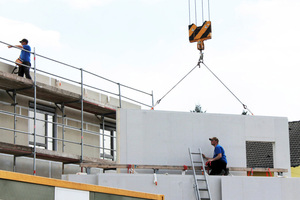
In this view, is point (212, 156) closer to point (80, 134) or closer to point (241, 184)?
point (241, 184)

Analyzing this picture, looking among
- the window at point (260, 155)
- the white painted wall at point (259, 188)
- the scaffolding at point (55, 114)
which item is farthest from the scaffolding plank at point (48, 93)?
the window at point (260, 155)

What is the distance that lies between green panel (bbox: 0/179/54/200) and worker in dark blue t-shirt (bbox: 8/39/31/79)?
794 cm

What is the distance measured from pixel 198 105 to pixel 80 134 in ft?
95.0

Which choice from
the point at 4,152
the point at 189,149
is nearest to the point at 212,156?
the point at 189,149

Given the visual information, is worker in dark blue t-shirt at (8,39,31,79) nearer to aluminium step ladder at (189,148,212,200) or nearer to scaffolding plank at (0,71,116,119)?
scaffolding plank at (0,71,116,119)

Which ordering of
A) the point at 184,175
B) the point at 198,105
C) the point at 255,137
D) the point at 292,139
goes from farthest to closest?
the point at 198,105, the point at 292,139, the point at 255,137, the point at 184,175

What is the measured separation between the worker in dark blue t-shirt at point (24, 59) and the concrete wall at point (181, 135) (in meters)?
3.07

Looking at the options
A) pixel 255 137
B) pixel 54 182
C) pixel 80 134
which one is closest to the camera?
pixel 54 182

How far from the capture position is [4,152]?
18047mm

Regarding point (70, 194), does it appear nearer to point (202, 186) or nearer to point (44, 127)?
point (202, 186)

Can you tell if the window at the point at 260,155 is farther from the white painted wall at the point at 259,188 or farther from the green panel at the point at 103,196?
the green panel at the point at 103,196

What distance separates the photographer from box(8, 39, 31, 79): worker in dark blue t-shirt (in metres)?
18.9

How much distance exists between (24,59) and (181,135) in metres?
5.29

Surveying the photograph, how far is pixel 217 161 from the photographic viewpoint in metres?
18.2
